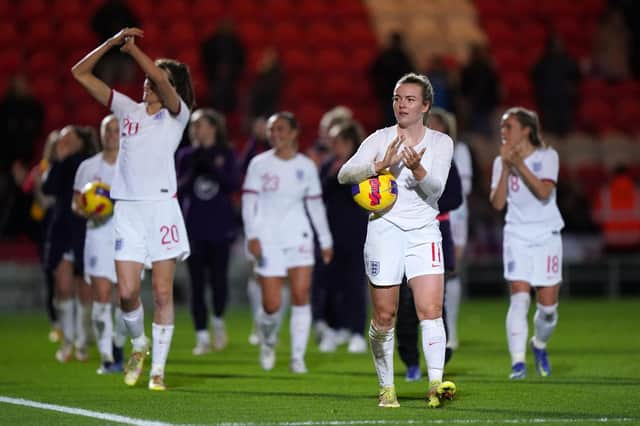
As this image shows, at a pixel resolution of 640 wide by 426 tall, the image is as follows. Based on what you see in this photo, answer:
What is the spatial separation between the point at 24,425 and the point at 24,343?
7352mm

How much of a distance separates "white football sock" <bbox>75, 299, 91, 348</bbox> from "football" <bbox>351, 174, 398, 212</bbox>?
18.0ft

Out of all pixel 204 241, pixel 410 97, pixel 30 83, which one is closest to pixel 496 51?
pixel 30 83

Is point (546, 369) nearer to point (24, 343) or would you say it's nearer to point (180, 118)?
point (180, 118)

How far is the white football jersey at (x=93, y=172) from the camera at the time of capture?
12070 millimetres

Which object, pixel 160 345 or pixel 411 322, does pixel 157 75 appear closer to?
pixel 160 345

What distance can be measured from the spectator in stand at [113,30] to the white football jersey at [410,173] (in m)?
13.6

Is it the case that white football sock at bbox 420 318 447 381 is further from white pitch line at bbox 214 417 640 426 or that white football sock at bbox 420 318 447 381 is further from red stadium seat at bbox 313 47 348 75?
red stadium seat at bbox 313 47 348 75

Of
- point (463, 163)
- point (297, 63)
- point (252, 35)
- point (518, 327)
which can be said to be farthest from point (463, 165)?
point (252, 35)

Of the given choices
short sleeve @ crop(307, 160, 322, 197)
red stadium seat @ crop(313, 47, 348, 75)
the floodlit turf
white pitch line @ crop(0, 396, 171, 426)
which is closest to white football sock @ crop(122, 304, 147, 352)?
the floodlit turf

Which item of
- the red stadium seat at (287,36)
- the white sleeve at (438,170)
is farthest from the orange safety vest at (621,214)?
the white sleeve at (438,170)

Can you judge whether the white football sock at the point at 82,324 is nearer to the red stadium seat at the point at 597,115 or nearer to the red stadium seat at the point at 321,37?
the red stadium seat at the point at 321,37

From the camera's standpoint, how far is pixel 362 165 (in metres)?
8.70

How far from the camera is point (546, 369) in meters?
11.3

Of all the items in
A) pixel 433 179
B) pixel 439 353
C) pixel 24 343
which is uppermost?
pixel 433 179
